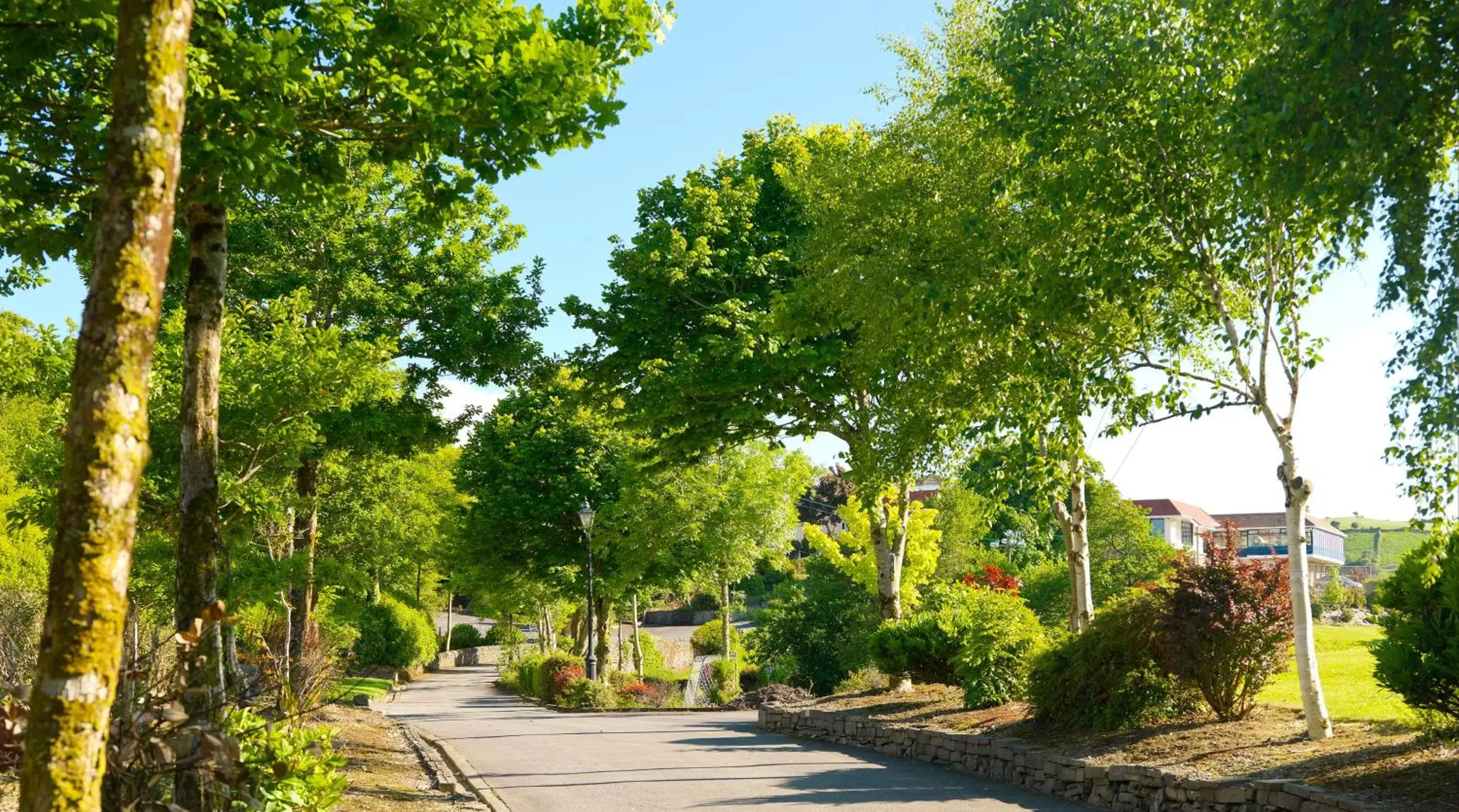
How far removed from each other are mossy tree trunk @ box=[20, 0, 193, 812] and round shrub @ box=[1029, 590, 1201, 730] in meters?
10.4

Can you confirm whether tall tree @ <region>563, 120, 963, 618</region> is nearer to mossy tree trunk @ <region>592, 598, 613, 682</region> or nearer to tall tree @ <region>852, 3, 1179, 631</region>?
tall tree @ <region>852, 3, 1179, 631</region>

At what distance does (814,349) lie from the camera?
62.6ft

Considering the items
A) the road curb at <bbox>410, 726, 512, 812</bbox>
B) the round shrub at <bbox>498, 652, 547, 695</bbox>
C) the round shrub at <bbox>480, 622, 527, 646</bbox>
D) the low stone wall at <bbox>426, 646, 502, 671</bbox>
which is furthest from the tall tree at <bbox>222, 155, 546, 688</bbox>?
the low stone wall at <bbox>426, 646, 502, 671</bbox>

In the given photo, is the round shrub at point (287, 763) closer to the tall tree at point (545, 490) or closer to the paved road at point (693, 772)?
the paved road at point (693, 772)

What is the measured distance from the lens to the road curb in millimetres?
11070

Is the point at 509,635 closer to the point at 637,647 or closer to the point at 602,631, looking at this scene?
the point at 602,631

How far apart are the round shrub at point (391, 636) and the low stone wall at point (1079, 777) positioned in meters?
26.5

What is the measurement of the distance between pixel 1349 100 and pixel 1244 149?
3.96 feet

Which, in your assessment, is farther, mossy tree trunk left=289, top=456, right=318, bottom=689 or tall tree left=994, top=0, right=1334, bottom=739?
mossy tree trunk left=289, top=456, right=318, bottom=689

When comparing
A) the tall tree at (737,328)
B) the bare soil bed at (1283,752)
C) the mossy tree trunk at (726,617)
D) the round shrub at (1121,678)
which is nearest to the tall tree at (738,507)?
the mossy tree trunk at (726,617)

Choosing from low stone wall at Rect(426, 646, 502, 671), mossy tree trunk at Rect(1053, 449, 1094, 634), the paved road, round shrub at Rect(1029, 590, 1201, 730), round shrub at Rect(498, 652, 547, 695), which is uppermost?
mossy tree trunk at Rect(1053, 449, 1094, 634)

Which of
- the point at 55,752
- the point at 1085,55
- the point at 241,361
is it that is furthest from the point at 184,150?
the point at 1085,55

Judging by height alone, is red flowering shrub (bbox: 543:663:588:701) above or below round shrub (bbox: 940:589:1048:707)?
below

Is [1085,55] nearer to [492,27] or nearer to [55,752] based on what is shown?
[492,27]
